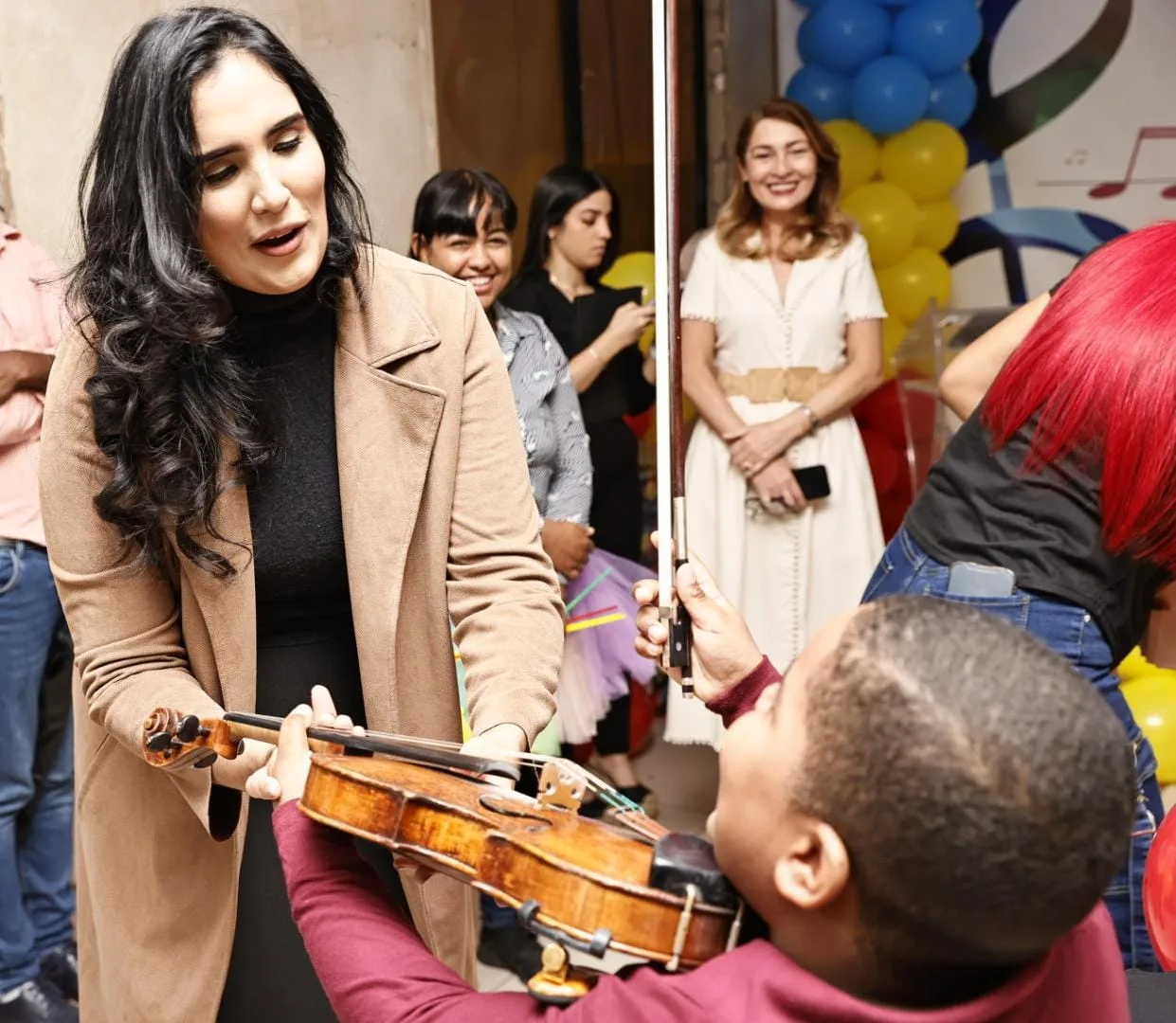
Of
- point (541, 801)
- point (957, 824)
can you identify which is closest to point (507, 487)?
point (541, 801)

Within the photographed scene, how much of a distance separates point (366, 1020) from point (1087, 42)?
4.69m

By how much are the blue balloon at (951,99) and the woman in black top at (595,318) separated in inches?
61.9

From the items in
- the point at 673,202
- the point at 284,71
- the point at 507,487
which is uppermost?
the point at 284,71

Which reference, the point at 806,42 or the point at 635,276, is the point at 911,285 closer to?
the point at 806,42

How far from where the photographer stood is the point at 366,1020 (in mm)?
970

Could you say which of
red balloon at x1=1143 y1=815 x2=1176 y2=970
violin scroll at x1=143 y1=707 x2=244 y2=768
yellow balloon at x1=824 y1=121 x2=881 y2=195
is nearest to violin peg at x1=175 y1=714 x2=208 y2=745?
violin scroll at x1=143 y1=707 x2=244 y2=768

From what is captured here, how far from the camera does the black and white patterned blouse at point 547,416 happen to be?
2898 millimetres

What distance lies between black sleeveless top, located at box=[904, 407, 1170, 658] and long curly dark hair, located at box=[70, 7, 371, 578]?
0.85m

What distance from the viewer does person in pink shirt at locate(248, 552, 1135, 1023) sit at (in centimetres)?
79

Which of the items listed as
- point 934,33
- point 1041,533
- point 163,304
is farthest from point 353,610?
point 934,33

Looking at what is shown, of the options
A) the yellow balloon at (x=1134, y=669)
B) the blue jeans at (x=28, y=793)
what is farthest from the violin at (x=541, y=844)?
the yellow balloon at (x=1134, y=669)

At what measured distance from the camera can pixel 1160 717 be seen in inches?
103

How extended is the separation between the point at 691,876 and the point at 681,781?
2987 mm

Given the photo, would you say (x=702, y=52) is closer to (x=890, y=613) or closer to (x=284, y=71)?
(x=284, y=71)
